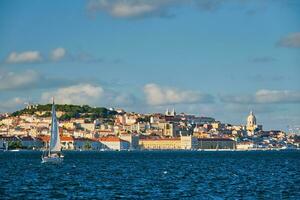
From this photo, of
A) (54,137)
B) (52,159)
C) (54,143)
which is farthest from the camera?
(52,159)

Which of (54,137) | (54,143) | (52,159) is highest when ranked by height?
(54,137)

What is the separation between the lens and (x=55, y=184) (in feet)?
149

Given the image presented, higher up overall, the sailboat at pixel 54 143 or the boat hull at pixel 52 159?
the sailboat at pixel 54 143

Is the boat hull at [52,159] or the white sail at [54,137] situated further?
the boat hull at [52,159]

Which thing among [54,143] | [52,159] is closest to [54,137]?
[54,143]

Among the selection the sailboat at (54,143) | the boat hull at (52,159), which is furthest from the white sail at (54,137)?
the boat hull at (52,159)

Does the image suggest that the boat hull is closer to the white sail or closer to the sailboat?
the sailboat

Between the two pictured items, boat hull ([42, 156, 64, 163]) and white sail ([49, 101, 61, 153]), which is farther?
boat hull ([42, 156, 64, 163])

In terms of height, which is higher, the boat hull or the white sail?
the white sail

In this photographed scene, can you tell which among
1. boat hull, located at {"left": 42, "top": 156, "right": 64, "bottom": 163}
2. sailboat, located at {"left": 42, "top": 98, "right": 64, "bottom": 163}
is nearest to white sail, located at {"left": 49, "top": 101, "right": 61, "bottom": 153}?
sailboat, located at {"left": 42, "top": 98, "right": 64, "bottom": 163}

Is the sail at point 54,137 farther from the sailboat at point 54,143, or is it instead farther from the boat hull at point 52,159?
the boat hull at point 52,159

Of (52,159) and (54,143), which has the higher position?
(54,143)

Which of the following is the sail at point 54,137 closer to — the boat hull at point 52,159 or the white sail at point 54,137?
the white sail at point 54,137

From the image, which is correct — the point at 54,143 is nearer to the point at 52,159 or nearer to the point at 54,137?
the point at 54,137
